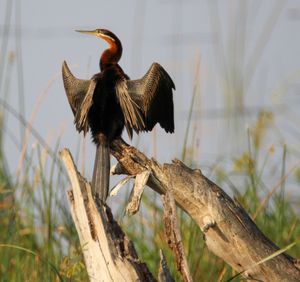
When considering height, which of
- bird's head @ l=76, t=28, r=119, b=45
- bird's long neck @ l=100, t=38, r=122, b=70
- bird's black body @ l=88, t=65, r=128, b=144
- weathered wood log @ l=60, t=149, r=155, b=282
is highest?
bird's head @ l=76, t=28, r=119, b=45

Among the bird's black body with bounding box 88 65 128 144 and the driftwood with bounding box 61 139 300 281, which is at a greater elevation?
the bird's black body with bounding box 88 65 128 144

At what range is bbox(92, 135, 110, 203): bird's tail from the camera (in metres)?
4.51

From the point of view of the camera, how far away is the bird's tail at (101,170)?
451 centimetres

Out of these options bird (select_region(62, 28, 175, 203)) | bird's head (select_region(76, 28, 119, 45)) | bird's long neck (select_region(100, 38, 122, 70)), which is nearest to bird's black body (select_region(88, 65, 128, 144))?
bird (select_region(62, 28, 175, 203))

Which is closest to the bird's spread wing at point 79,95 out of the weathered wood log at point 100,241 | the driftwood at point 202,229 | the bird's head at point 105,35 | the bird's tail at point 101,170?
the bird's tail at point 101,170

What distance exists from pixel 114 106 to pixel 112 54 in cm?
68

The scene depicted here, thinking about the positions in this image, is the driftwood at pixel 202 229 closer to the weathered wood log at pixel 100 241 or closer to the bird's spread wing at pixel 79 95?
the weathered wood log at pixel 100 241

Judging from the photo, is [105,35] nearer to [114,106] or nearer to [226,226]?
[114,106]

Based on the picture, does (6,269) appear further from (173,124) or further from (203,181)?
(203,181)

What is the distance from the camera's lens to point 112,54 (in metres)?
5.45

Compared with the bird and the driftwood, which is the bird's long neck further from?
the driftwood

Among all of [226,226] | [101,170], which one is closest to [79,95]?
[101,170]

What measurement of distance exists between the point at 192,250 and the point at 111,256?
1.12m

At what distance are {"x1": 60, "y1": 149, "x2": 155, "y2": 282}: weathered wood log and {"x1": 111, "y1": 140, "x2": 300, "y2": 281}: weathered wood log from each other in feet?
1.04
